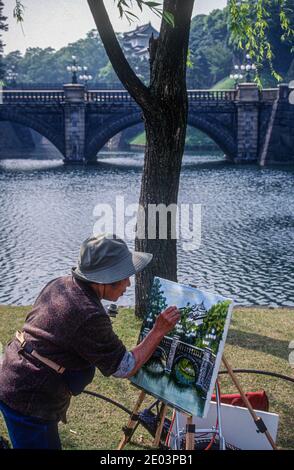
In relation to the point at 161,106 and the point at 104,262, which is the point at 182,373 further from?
the point at 161,106

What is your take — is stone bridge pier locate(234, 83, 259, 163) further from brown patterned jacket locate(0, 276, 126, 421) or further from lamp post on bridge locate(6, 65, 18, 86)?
brown patterned jacket locate(0, 276, 126, 421)

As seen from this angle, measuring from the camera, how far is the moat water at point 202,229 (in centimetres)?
1466

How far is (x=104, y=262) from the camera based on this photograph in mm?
3838

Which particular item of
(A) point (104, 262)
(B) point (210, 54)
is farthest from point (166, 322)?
(B) point (210, 54)

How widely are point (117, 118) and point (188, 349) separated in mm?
44830

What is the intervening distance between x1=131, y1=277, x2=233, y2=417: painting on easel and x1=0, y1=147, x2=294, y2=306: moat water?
884cm

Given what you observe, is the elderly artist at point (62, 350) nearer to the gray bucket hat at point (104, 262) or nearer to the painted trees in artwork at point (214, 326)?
the gray bucket hat at point (104, 262)

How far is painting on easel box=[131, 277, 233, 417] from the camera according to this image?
13.3ft

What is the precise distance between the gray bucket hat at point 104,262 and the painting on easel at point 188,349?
0.56 metres

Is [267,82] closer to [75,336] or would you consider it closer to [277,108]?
[277,108]

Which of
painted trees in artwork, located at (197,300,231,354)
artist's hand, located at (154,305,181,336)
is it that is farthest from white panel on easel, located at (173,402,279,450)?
artist's hand, located at (154,305,181,336)

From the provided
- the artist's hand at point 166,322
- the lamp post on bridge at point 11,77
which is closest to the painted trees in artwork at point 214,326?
the artist's hand at point 166,322

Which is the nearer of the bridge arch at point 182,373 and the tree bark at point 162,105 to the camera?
the bridge arch at point 182,373
